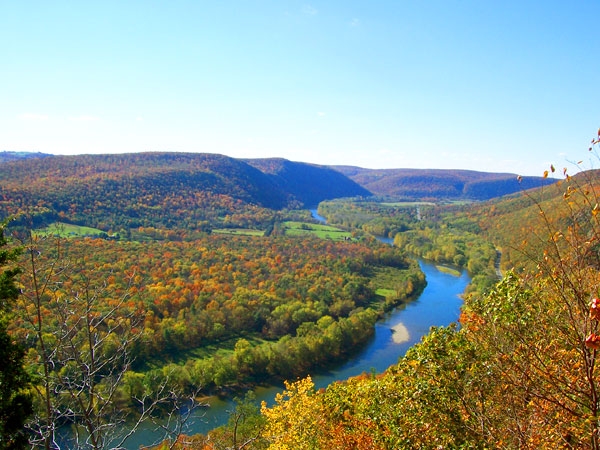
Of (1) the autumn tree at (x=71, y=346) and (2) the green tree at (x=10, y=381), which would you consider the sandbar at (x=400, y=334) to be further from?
(2) the green tree at (x=10, y=381)

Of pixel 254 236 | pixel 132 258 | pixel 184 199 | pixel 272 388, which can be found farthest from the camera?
pixel 184 199

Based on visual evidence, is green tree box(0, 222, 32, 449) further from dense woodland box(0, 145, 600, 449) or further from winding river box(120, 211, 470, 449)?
winding river box(120, 211, 470, 449)

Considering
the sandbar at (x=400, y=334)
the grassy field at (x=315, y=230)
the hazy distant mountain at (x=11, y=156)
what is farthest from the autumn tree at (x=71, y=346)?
the hazy distant mountain at (x=11, y=156)

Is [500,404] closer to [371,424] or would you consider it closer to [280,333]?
[371,424]

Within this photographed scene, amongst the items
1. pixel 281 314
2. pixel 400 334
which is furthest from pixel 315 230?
pixel 400 334

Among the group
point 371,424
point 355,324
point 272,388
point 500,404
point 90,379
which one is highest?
point 90,379

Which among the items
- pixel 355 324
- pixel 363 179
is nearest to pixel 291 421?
pixel 355 324

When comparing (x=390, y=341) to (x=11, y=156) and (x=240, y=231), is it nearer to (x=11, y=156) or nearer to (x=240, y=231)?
(x=240, y=231)
